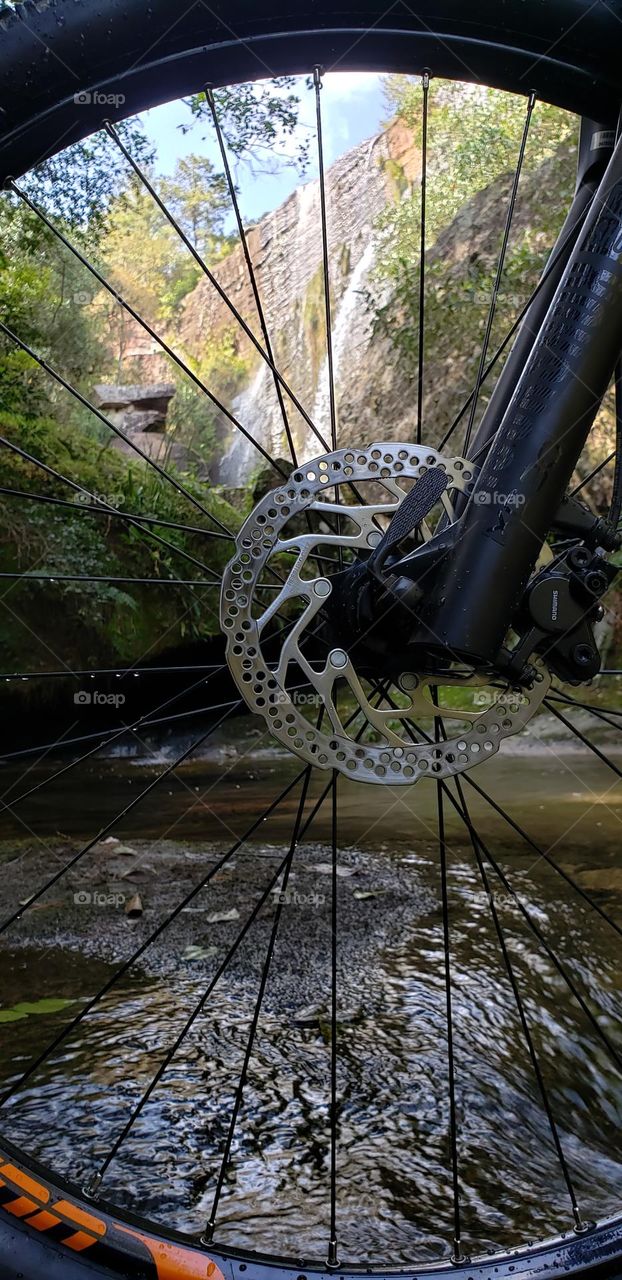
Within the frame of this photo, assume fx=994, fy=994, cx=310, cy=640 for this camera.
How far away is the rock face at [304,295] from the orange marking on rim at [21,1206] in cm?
1424

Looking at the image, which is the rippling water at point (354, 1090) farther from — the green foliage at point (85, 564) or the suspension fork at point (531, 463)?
the green foliage at point (85, 564)

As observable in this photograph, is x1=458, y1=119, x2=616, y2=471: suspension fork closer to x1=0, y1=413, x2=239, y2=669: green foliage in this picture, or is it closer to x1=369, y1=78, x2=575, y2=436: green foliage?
x1=0, y1=413, x2=239, y2=669: green foliage

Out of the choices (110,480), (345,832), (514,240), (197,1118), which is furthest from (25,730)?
(514,240)

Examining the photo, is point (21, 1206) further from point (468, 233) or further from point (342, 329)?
point (342, 329)

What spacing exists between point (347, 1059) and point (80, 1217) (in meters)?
0.77

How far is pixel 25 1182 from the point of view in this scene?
1198 mm

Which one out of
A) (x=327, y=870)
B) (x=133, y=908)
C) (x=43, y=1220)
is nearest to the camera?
(x=43, y=1220)

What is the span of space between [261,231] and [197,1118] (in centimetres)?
2386

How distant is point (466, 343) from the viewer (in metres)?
10.4

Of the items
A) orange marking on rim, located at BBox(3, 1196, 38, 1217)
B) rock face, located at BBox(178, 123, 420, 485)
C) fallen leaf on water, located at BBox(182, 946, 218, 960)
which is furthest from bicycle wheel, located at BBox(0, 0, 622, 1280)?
rock face, located at BBox(178, 123, 420, 485)

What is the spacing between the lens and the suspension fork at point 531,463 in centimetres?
148

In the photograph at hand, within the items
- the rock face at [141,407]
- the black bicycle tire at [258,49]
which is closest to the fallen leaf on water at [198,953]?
the black bicycle tire at [258,49]

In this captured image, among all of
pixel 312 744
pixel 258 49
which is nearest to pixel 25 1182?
pixel 312 744

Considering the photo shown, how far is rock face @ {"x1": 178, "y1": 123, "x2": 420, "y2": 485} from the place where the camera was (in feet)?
55.1
